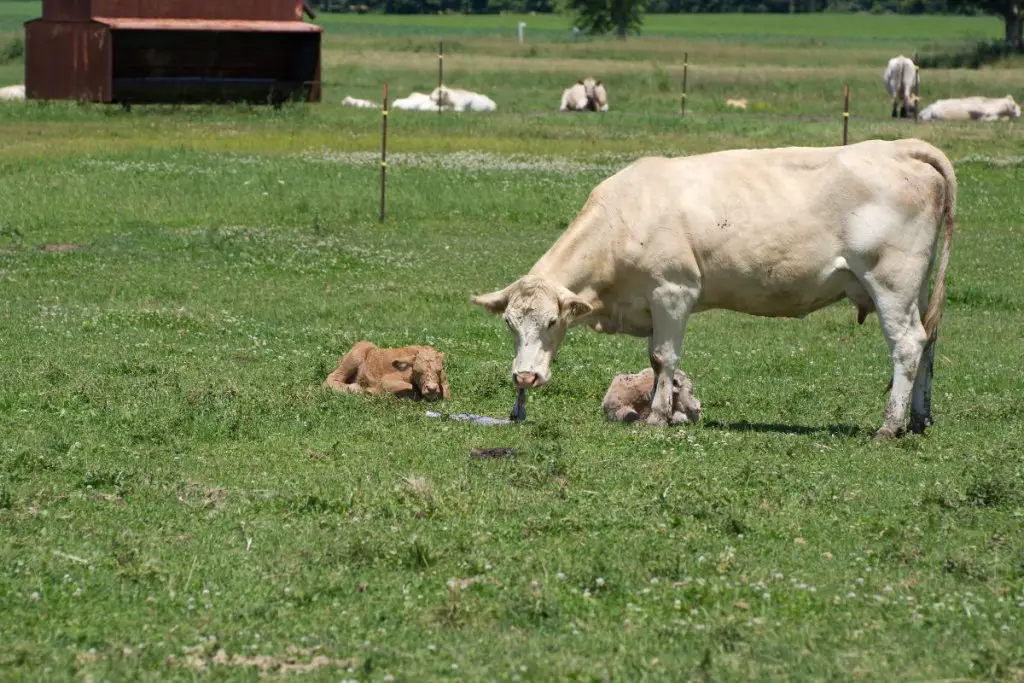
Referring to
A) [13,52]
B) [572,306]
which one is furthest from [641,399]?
[13,52]

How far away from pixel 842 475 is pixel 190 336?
332 inches

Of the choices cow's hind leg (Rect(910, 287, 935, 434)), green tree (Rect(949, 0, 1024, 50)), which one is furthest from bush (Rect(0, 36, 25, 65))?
cow's hind leg (Rect(910, 287, 935, 434))

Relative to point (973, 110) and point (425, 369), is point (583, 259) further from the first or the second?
point (973, 110)

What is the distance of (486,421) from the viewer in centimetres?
1455

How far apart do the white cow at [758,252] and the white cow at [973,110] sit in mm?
37205

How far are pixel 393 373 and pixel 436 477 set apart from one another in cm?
335

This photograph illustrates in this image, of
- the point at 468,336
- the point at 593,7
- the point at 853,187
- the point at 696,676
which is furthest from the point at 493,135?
the point at 593,7

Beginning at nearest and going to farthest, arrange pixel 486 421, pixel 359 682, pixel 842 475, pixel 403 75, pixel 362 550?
pixel 359 682 → pixel 362 550 → pixel 842 475 → pixel 486 421 → pixel 403 75

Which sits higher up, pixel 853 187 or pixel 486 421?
pixel 853 187

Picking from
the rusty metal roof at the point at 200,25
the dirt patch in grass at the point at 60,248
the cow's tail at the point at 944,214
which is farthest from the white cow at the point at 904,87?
the cow's tail at the point at 944,214

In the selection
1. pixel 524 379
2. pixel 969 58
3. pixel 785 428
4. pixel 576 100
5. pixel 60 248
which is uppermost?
pixel 969 58

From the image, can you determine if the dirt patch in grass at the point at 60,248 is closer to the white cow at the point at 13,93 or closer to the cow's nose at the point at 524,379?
the cow's nose at the point at 524,379

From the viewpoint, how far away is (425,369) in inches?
599

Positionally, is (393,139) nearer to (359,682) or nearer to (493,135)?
(493,135)
